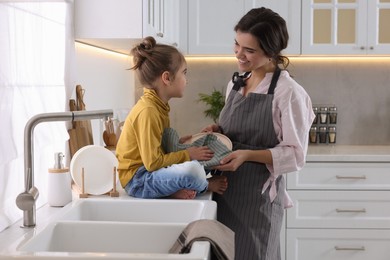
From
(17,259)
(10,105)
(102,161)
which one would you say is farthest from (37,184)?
(17,259)

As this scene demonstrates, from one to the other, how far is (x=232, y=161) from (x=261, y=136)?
17 cm

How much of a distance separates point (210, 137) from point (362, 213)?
171cm

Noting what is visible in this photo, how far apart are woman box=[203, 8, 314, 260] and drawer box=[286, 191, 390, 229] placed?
1.30 metres

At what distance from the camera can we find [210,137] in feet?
7.11

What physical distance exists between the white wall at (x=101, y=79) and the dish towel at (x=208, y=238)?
1.10m

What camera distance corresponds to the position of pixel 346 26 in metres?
3.87

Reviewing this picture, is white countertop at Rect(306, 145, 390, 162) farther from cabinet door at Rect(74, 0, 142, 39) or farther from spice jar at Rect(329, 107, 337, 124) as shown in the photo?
cabinet door at Rect(74, 0, 142, 39)

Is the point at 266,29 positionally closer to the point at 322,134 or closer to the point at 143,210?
the point at 143,210

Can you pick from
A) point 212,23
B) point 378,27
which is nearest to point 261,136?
point 212,23

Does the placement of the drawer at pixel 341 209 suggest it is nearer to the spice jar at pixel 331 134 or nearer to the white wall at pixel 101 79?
the spice jar at pixel 331 134

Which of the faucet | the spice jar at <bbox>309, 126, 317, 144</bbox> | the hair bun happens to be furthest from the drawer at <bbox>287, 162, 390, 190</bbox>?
the faucet

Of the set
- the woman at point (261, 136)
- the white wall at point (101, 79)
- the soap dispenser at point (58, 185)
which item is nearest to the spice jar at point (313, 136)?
the white wall at point (101, 79)

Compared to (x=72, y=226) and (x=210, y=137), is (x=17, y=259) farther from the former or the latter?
(x=210, y=137)

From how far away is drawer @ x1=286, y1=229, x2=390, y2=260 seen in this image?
355cm
